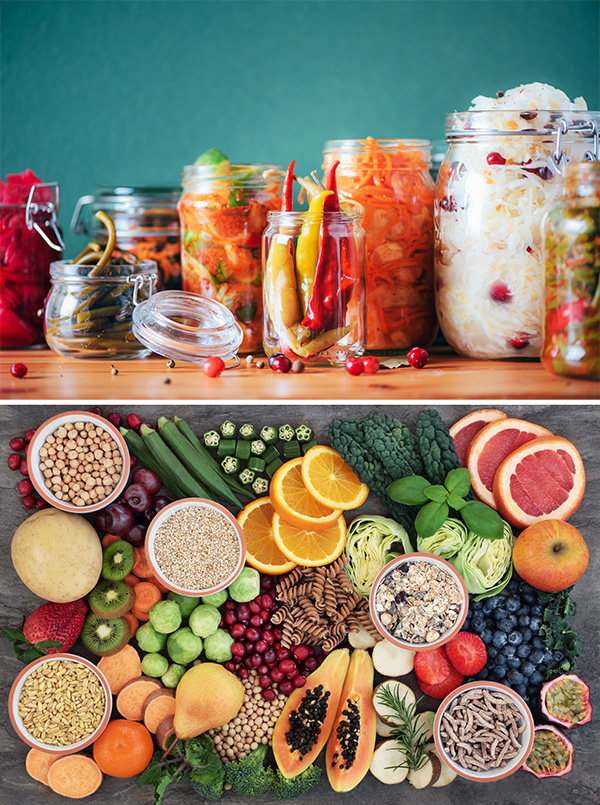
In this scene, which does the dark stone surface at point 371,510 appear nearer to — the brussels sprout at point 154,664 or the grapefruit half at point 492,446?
the grapefruit half at point 492,446

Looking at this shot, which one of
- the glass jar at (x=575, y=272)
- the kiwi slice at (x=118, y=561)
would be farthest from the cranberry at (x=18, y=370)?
the glass jar at (x=575, y=272)

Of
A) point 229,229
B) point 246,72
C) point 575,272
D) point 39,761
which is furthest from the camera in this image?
point 246,72

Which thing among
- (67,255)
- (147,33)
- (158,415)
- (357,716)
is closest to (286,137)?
(147,33)

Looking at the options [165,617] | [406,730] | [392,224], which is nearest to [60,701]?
[165,617]

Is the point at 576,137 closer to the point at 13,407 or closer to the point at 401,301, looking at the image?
the point at 401,301

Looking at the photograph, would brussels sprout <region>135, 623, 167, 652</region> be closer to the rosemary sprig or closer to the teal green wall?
the rosemary sprig

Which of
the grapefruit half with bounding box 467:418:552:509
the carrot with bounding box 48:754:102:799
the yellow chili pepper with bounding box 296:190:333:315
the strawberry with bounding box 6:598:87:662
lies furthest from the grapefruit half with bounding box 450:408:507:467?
the carrot with bounding box 48:754:102:799

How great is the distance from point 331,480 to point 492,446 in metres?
0.31

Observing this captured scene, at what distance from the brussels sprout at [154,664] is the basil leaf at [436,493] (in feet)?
1.96

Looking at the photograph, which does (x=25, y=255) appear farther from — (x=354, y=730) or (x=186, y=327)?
(x=354, y=730)

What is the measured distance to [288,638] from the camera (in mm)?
1354

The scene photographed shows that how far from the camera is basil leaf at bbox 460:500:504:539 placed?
123cm

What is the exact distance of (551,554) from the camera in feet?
4.16

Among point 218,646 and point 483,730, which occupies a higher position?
point 218,646
